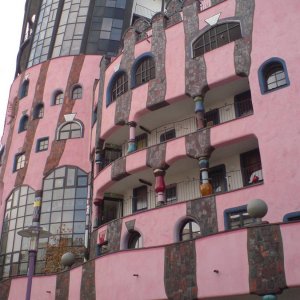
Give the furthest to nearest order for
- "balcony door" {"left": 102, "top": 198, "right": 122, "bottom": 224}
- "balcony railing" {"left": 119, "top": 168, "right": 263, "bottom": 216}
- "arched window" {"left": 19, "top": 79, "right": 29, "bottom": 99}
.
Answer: "arched window" {"left": 19, "top": 79, "right": 29, "bottom": 99} < "balcony door" {"left": 102, "top": 198, "right": 122, "bottom": 224} < "balcony railing" {"left": 119, "top": 168, "right": 263, "bottom": 216}

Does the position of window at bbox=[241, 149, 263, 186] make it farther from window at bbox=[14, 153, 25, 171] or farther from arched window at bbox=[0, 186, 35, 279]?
window at bbox=[14, 153, 25, 171]

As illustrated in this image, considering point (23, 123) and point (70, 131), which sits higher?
point (23, 123)

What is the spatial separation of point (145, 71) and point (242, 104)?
5052 mm

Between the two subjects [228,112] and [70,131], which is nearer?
[228,112]

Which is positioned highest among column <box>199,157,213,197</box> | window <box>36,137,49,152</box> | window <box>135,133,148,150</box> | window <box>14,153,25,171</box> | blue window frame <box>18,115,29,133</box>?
blue window frame <box>18,115,29,133</box>

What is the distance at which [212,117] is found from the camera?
20.2 m

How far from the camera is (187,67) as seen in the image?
766 inches

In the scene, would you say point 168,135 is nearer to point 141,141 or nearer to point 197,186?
point 141,141

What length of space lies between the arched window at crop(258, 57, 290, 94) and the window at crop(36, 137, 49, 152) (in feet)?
47.9

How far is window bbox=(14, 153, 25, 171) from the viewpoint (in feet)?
91.2

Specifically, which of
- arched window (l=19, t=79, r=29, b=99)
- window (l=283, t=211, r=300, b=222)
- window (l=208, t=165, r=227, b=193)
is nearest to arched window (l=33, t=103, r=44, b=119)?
arched window (l=19, t=79, r=29, b=99)

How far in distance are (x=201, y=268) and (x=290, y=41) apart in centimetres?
886

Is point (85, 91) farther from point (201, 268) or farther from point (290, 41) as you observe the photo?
point (201, 268)

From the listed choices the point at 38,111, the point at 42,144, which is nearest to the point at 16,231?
the point at 42,144
